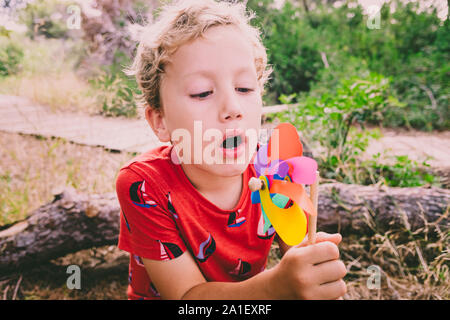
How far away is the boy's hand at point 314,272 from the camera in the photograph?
25.7 inches

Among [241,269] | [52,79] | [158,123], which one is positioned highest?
[52,79]

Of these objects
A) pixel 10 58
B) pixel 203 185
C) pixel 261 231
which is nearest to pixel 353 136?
pixel 261 231

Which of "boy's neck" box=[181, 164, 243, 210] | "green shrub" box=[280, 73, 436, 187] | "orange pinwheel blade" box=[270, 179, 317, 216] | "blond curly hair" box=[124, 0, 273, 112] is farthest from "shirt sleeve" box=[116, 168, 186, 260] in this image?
"green shrub" box=[280, 73, 436, 187]

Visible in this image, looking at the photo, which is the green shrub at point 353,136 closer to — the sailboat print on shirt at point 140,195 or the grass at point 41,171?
the grass at point 41,171

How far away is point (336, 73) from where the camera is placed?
127 inches

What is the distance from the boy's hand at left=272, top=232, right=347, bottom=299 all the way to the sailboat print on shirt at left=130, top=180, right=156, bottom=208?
393 mm

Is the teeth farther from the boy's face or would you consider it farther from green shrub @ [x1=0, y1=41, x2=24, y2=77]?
green shrub @ [x1=0, y1=41, x2=24, y2=77]

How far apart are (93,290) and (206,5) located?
54.3 inches

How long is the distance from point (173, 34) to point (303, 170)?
470 millimetres

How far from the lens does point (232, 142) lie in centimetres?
79

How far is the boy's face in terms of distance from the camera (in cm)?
75

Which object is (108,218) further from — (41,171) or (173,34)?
(173,34)

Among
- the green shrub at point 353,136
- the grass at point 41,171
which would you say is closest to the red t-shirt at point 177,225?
the grass at point 41,171
